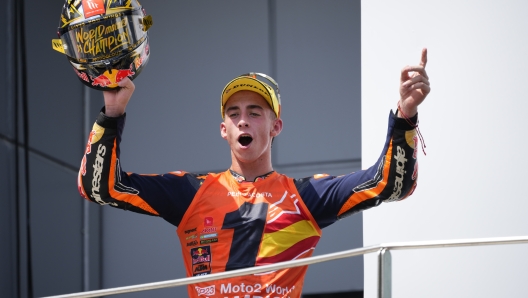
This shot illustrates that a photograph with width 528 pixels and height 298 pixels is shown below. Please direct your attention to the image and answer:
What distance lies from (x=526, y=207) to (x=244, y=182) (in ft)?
3.38

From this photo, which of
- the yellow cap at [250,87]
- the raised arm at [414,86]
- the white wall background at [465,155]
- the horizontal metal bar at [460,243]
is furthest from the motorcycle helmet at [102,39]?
the white wall background at [465,155]

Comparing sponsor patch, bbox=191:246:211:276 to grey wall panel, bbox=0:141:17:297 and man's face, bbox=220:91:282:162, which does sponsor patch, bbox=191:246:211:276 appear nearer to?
man's face, bbox=220:91:282:162

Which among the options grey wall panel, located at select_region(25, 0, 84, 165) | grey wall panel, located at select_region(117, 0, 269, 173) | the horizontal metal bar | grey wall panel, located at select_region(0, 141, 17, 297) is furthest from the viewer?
grey wall panel, located at select_region(117, 0, 269, 173)

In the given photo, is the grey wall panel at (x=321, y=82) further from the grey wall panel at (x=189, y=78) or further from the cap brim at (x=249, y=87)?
the cap brim at (x=249, y=87)

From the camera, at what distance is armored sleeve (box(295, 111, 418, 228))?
2252 millimetres

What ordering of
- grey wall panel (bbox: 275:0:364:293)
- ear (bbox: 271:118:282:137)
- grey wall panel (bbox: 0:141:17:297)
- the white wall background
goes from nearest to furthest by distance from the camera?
ear (bbox: 271:118:282:137)
the white wall background
grey wall panel (bbox: 0:141:17:297)
grey wall panel (bbox: 275:0:364:293)

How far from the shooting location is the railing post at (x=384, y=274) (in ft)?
5.36

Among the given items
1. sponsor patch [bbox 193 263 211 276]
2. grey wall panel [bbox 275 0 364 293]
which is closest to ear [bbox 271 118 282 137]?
sponsor patch [bbox 193 263 211 276]

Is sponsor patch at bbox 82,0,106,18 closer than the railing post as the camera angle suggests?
No

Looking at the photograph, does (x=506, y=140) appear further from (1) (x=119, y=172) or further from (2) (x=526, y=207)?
(1) (x=119, y=172)

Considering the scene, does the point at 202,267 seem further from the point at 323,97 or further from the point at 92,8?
the point at 323,97

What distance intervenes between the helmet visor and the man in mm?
107

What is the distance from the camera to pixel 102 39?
2281mm

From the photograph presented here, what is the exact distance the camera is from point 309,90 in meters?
4.39
